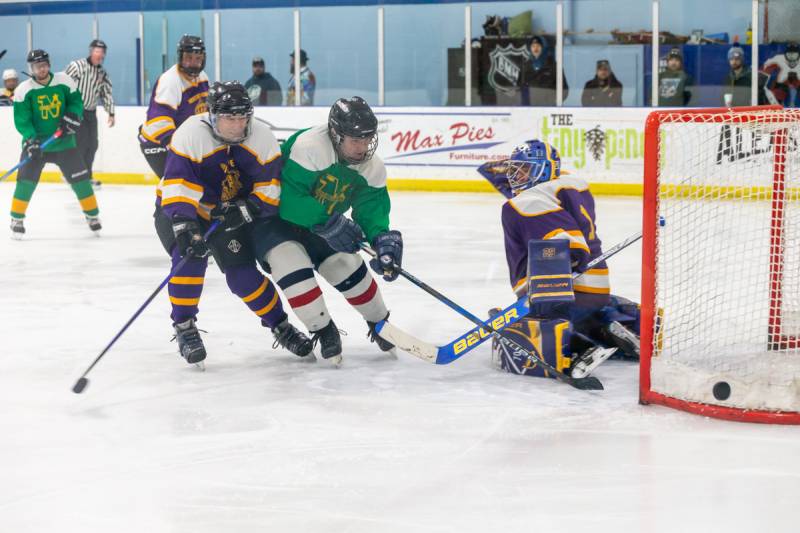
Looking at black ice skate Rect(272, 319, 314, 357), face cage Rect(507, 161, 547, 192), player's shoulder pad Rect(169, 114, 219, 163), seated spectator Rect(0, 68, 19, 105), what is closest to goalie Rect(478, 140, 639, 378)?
face cage Rect(507, 161, 547, 192)

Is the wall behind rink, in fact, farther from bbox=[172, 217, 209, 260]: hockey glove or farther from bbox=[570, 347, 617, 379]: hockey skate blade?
bbox=[172, 217, 209, 260]: hockey glove

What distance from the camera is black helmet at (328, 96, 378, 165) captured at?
3061 mm

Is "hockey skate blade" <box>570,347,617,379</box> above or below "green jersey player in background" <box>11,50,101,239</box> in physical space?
below

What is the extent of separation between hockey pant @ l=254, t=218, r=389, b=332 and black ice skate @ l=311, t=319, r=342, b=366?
0.07ft

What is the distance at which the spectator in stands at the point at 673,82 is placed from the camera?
8328 millimetres

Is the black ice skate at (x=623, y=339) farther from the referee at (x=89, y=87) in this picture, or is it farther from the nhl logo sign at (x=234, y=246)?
the referee at (x=89, y=87)

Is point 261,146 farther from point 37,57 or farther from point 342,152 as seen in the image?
point 37,57

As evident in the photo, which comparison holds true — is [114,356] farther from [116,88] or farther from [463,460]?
[116,88]

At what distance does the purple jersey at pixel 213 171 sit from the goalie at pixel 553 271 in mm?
652

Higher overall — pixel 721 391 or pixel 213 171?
pixel 213 171

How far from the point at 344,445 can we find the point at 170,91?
112 inches

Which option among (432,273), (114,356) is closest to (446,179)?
(432,273)

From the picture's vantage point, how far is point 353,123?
306cm

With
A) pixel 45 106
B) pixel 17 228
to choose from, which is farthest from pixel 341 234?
pixel 45 106
